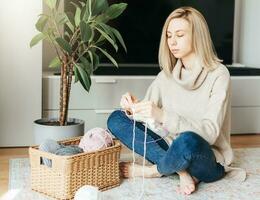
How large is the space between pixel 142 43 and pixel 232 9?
0.68m

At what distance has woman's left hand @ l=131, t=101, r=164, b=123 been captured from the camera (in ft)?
5.94

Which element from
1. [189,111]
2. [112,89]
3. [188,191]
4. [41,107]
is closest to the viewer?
[188,191]

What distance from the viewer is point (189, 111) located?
2037mm

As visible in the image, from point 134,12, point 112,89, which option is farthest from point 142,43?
point 112,89

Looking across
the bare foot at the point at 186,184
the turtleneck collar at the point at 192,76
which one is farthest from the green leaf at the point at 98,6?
the bare foot at the point at 186,184

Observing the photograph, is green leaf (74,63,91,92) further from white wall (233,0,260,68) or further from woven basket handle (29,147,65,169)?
white wall (233,0,260,68)

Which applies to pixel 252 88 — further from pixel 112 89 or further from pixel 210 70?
pixel 210 70

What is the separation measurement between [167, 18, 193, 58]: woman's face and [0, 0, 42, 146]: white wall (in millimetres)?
901

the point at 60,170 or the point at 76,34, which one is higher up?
the point at 76,34

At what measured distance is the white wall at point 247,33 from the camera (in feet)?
11.2

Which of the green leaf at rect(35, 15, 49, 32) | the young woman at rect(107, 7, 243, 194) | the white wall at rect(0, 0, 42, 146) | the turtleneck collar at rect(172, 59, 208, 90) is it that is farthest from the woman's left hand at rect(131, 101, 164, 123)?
the white wall at rect(0, 0, 42, 146)

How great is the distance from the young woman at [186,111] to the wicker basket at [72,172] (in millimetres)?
189

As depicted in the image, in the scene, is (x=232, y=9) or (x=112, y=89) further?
(x=232, y=9)

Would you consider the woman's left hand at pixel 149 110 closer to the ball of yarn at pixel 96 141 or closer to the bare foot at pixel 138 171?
the ball of yarn at pixel 96 141
